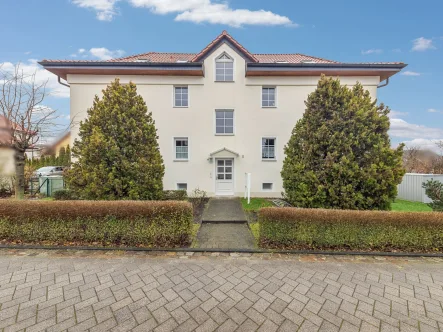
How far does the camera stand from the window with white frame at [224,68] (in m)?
11.0

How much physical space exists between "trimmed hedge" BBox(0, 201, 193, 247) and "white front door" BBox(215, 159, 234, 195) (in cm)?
658

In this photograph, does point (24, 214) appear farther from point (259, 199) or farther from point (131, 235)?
point (259, 199)

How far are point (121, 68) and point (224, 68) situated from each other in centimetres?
542

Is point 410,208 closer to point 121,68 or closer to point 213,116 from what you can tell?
point 213,116

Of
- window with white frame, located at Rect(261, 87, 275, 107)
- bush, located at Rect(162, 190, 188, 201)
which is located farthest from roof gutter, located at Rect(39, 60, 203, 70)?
bush, located at Rect(162, 190, 188, 201)

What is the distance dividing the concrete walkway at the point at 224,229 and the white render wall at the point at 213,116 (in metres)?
3.08

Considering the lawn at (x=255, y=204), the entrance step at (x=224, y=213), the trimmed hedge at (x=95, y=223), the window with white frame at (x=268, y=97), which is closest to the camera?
the trimmed hedge at (x=95, y=223)

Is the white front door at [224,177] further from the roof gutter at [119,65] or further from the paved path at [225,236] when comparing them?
the roof gutter at [119,65]

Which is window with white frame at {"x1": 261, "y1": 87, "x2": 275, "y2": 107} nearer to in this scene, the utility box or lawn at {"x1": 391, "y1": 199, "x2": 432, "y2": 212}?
lawn at {"x1": 391, "y1": 199, "x2": 432, "y2": 212}

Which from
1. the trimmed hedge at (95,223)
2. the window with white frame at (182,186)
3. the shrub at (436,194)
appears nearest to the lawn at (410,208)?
the shrub at (436,194)

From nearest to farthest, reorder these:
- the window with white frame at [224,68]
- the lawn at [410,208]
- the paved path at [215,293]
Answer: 1. the paved path at [215,293]
2. the lawn at [410,208]
3. the window with white frame at [224,68]

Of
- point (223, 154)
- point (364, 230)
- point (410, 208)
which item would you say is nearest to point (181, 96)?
point (223, 154)

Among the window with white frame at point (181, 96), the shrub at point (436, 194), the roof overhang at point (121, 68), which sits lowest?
the shrub at point (436, 194)

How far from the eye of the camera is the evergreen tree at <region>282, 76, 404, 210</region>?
5832 mm
